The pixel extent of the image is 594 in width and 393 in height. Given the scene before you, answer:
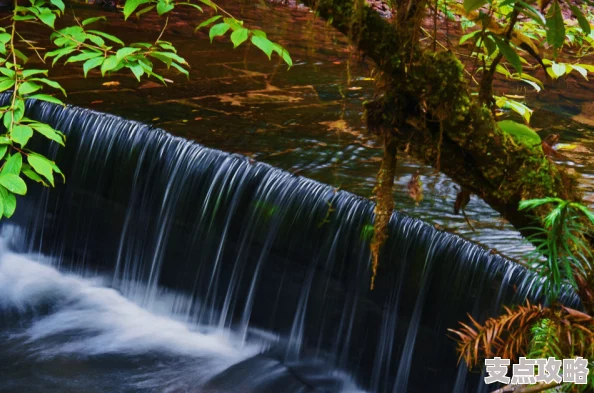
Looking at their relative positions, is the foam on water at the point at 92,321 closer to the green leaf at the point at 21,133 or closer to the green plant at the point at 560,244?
the green leaf at the point at 21,133

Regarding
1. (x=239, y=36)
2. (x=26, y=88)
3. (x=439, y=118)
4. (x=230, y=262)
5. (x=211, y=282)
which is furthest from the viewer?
(x=211, y=282)

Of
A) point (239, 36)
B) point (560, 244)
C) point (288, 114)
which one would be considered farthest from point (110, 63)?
point (288, 114)

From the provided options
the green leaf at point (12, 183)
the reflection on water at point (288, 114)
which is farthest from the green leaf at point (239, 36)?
the reflection on water at point (288, 114)

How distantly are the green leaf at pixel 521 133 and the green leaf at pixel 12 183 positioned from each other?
1472 mm

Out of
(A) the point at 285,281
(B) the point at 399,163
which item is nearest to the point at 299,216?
(A) the point at 285,281

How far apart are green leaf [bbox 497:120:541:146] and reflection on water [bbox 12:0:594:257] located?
2.16 meters

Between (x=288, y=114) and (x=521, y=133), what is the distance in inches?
187

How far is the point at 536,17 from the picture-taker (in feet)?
5.36

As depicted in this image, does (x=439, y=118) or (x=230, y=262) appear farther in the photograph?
(x=230, y=262)

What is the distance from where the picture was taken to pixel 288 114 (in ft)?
21.2

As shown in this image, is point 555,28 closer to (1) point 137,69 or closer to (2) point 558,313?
(2) point 558,313

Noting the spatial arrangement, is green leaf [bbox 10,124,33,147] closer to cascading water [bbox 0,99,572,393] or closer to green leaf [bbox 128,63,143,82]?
green leaf [bbox 128,63,143,82]

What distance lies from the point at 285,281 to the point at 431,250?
3.62 ft

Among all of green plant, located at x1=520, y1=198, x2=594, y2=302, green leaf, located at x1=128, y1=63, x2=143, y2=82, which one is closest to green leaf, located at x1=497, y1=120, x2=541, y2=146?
green plant, located at x1=520, y1=198, x2=594, y2=302
